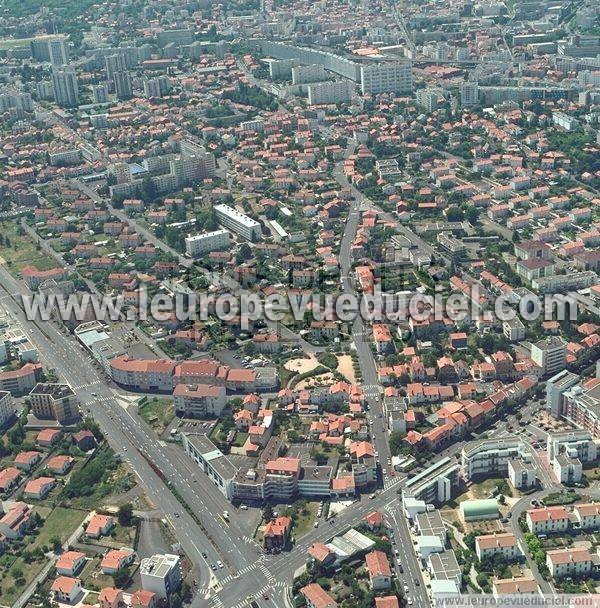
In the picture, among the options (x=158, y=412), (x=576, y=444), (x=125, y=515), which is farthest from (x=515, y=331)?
(x=125, y=515)

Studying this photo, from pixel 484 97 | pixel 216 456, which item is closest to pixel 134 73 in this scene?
pixel 484 97

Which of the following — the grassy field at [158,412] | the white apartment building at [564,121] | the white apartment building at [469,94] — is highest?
the white apartment building at [469,94]

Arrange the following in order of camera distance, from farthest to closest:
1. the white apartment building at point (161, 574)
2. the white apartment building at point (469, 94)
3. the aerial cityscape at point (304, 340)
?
the white apartment building at point (469, 94), the aerial cityscape at point (304, 340), the white apartment building at point (161, 574)

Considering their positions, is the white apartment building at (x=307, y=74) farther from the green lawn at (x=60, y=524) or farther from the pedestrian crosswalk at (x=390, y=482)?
the green lawn at (x=60, y=524)

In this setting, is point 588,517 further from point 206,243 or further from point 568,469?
point 206,243

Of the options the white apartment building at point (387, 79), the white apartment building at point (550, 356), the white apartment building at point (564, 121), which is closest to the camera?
the white apartment building at point (550, 356)

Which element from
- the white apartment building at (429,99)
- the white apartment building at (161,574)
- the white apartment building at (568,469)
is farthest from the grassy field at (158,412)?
the white apartment building at (429,99)

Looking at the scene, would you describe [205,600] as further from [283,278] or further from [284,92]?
[284,92]
